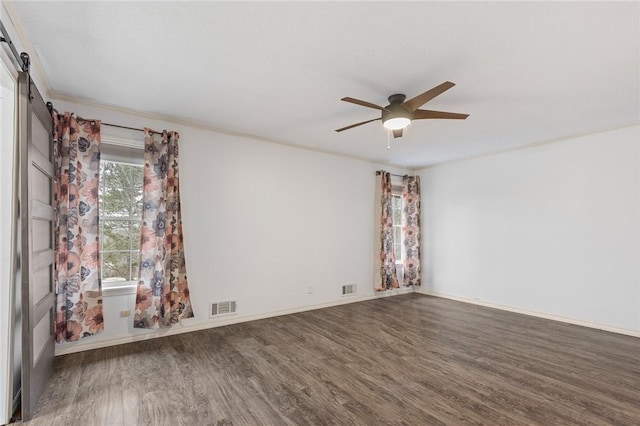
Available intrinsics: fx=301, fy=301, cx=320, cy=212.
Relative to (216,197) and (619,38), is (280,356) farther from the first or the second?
(619,38)

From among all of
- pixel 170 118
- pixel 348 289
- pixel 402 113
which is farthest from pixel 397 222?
pixel 170 118

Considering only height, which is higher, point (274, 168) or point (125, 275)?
point (274, 168)

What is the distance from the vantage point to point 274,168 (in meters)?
4.70

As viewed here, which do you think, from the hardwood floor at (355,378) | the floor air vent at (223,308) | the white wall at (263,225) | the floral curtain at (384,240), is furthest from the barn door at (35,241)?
the floral curtain at (384,240)

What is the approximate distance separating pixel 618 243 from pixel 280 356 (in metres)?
4.59

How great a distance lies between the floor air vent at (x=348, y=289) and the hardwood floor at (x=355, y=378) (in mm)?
1312

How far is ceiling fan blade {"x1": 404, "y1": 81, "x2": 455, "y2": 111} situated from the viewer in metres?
2.32

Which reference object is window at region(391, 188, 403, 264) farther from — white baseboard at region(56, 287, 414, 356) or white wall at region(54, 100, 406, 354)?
white baseboard at region(56, 287, 414, 356)

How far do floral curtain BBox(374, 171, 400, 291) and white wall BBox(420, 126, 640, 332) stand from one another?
40.2 inches

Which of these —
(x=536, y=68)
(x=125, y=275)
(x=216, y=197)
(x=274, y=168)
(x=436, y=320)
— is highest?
(x=536, y=68)

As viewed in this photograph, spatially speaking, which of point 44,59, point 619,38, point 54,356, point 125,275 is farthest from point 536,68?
point 54,356

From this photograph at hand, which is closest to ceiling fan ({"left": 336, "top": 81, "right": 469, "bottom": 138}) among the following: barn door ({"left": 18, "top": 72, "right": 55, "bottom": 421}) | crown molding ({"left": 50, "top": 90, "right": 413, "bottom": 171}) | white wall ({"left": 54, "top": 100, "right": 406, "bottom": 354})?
crown molding ({"left": 50, "top": 90, "right": 413, "bottom": 171})

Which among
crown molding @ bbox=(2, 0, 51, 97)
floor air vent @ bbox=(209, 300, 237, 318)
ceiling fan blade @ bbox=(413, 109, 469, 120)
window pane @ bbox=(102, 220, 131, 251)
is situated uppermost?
crown molding @ bbox=(2, 0, 51, 97)

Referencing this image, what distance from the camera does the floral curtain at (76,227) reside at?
3029mm
